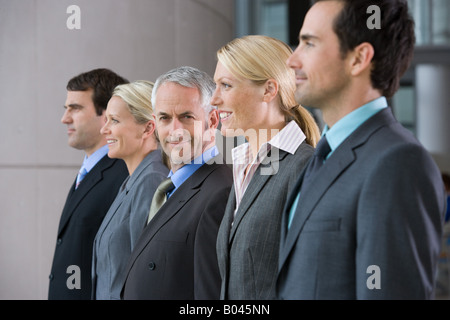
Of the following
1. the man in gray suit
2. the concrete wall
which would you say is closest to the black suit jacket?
the concrete wall

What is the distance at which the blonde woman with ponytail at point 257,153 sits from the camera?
1.89m

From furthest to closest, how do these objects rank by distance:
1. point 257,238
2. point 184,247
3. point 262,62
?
point 184,247
point 262,62
point 257,238

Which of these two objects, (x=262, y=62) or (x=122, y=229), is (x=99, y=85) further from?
(x=262, y=62)

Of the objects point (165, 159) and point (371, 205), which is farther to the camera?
point (165, 159)

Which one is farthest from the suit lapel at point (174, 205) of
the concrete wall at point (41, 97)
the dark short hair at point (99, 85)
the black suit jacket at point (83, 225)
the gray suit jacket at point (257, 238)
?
the concrete wall at point (41, 97)

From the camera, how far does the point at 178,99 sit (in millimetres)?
2459

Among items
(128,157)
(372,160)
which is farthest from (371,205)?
(128,157)

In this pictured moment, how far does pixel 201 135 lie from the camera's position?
246 cm

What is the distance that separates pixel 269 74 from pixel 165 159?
91 cm

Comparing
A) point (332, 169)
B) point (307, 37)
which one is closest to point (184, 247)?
point (332, 169)

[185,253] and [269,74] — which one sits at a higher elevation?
[269,74]

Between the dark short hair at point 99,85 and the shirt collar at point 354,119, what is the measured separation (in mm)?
1935

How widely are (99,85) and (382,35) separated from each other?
2103 mm
